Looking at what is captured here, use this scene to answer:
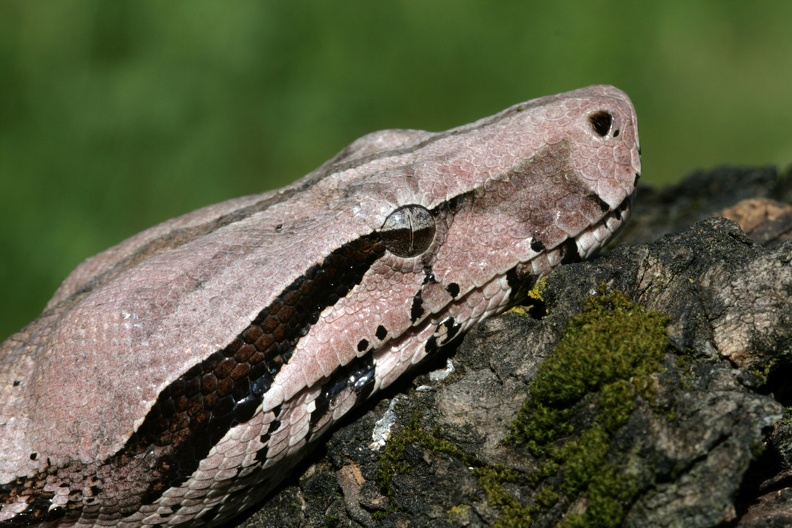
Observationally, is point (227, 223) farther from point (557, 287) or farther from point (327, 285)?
point (557, 287)

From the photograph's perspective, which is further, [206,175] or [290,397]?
[206,175]

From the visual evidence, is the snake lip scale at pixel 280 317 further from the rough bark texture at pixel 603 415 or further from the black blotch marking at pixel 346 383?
the rough bark texture at pixel 603 415

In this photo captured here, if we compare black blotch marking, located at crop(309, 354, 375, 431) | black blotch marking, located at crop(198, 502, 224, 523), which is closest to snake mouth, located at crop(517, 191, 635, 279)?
black blotch marking, located at crop(309, 354, 375, 431)

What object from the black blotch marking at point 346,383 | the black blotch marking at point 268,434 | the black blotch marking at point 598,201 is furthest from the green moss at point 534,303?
the black blotch marking at point 268,434

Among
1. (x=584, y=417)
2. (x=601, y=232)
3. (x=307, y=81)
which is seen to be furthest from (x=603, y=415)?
(x=307, y=81)

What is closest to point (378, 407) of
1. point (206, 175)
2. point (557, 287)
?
point (557, 287)

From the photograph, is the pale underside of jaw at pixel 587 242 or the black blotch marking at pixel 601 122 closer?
the pale underside of jaw at pixel 587 242
